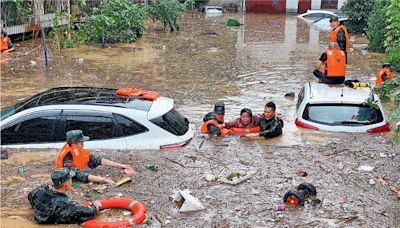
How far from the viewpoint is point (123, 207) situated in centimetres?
682

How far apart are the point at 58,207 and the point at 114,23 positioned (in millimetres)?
18414

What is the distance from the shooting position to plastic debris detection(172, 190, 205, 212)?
686 centimetres

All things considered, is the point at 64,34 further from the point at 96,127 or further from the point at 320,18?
the point at 320,18

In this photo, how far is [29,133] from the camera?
8.63m

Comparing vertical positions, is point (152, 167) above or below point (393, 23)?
below

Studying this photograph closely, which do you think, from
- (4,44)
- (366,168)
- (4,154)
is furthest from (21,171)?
(4,44)

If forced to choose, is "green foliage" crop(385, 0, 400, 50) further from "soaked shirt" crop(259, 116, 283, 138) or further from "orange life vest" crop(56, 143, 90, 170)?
"orange life vest" crop(56, 143, 90, 170)

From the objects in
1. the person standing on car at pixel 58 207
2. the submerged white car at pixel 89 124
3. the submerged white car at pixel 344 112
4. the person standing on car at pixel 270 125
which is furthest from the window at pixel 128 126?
the submerged white car at pixel 344 112

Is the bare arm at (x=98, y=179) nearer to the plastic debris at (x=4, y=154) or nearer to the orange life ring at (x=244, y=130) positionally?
the plastic debris at (x=4, y=154)

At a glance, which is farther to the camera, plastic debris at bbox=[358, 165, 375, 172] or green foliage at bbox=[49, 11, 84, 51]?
green foliage at bbox=[49, 11, 84, 51]

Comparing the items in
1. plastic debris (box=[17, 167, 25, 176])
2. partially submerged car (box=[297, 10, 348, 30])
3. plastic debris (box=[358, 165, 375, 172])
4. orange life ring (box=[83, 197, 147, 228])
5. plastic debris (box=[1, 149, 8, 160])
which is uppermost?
partially submerged car (box=[297, 10, 348, 30])

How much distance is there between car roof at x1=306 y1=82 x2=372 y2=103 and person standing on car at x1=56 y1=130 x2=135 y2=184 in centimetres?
425

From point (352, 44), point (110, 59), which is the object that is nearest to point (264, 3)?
point (352, 44)

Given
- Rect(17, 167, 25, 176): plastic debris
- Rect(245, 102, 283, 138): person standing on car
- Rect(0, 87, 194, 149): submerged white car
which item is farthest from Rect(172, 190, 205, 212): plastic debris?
Rect(245, 102, 283, 138): person standing on car
